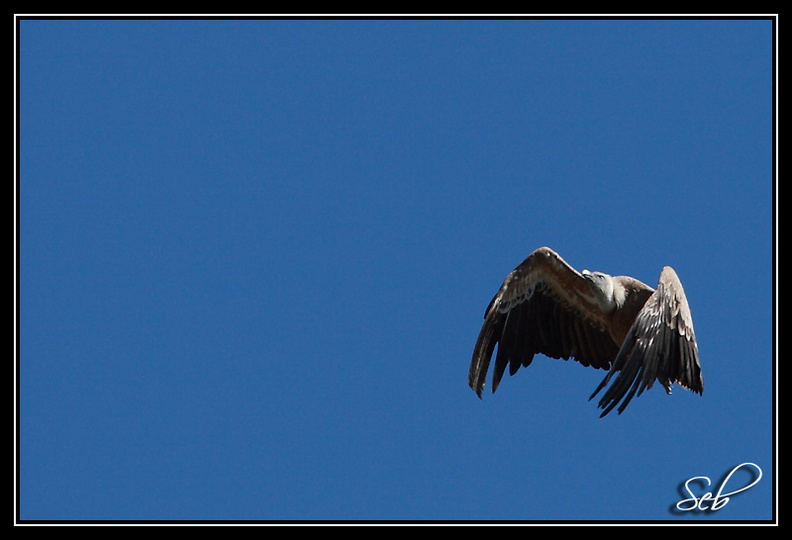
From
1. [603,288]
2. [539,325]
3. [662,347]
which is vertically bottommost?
[662,347]

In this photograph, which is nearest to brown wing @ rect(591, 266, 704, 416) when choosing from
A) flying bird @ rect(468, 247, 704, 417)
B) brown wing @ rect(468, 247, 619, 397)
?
flying bird @ rect(468, 247, 704, 417)

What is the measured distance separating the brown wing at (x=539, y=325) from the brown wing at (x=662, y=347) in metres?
1.70

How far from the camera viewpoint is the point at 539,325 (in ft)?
45.6

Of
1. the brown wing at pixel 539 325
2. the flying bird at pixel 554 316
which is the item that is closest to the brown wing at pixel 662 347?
the flying bird at pixel 554 316

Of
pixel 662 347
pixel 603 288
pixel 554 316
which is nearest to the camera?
pixel 662 347

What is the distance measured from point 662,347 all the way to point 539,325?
8.03 ft

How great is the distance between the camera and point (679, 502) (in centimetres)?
1130

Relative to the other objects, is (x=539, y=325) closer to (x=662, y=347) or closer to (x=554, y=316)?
(x=554, y=316)

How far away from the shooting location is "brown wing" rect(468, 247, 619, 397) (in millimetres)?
13781

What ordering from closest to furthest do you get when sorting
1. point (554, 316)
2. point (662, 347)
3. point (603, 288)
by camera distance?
1. point (662, 347)
2. point (603, 288)
3. point (554, 316)

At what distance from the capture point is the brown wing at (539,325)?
13781 mm

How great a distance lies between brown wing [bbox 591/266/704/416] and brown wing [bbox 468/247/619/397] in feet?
5.58

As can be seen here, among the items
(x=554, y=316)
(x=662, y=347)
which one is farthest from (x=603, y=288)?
(x=662, y=347)
